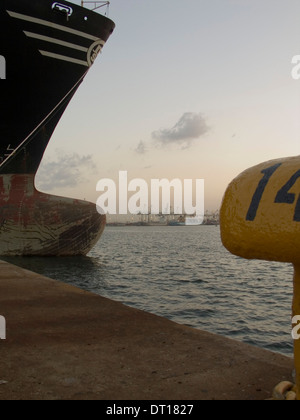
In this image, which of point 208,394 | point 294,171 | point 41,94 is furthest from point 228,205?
point 41,94

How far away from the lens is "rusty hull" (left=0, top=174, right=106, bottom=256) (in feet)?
61.2

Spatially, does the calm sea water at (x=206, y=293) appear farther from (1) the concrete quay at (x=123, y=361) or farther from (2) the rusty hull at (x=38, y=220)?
(1) the concrete quay at (x=123, y=361)

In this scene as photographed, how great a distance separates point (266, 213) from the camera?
1938mm

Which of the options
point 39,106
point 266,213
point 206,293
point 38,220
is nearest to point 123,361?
point 266,213

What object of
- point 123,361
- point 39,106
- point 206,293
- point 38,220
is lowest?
point 206,293

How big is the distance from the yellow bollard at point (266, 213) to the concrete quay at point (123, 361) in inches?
34.0

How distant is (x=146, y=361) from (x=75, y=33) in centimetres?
1471

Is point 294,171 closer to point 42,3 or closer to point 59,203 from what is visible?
point 42,3

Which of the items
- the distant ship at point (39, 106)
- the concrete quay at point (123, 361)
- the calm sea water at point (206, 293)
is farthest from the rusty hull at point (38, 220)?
the concrete quay at point (123, 361)

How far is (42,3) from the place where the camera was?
13758mm

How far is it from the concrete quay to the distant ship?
442 inches

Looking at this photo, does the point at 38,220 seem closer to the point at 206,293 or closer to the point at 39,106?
the point at 39,106

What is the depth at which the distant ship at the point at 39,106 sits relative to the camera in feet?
45.2

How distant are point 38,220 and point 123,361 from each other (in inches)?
657
